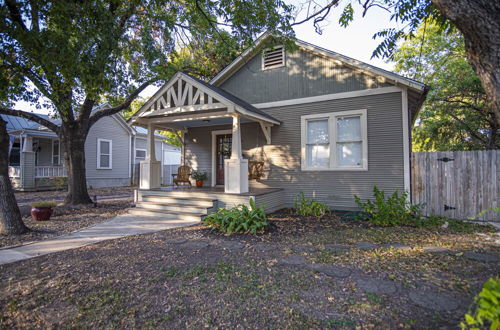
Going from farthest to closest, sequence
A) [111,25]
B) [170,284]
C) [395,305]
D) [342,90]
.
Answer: [342,90], [111,25], [170,284], [395,305]

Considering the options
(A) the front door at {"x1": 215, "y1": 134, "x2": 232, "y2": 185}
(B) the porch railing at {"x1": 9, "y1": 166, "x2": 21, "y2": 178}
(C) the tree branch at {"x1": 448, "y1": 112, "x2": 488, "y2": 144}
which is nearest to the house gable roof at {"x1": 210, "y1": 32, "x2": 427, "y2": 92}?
(A) the front door at {"x1": 215, "y1": 134, "x2": 232, "y2": 185}

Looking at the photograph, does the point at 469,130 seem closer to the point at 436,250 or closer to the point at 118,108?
the point at 436,250

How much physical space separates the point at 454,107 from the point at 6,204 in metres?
16.0

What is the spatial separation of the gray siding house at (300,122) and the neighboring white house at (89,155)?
9629 mm

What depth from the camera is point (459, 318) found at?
2.32m

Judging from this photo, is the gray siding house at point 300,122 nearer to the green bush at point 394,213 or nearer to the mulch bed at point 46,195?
the green bush at point 394,213

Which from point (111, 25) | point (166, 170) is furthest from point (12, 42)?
point (166, 170)

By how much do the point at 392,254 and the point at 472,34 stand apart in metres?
3.19

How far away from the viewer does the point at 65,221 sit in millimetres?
6953

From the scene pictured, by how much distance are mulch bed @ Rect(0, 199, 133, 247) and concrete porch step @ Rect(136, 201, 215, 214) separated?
92cm

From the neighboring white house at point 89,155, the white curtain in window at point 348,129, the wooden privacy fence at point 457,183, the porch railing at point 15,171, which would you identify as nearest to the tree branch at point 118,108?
the white curtain in window at point 348,129

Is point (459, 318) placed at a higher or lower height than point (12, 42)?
lower

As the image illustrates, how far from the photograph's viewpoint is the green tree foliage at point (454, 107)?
11.2 m

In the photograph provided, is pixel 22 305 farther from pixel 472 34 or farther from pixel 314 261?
pixel 472 34
